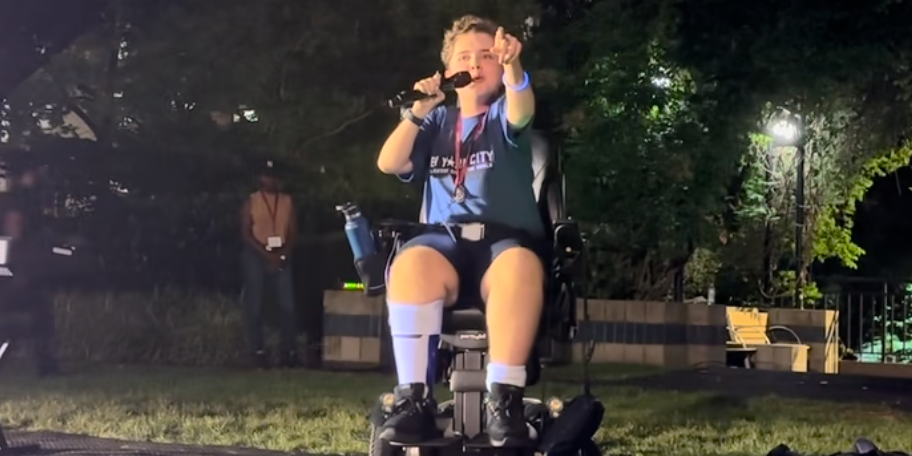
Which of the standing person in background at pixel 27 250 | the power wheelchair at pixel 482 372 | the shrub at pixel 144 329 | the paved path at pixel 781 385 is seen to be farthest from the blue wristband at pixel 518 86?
the standing person in background at pixel 27 250

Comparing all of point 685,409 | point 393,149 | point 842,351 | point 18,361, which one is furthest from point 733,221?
point 18,361

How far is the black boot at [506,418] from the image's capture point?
2.49m

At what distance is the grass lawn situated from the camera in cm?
346

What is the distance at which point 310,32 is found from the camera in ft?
12.7

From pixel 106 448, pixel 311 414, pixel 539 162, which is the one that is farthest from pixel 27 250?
pixel 539 162

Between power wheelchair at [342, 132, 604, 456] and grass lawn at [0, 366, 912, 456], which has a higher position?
power wheelchair at [342, 132, 604, 456]

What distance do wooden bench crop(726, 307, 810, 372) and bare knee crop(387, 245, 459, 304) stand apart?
3.91 meters

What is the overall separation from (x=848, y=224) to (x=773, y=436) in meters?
4.21

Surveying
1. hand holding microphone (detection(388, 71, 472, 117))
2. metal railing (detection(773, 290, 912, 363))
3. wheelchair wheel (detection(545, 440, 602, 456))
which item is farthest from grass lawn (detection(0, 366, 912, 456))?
metal railing (detection(773, 290, 912, 363))

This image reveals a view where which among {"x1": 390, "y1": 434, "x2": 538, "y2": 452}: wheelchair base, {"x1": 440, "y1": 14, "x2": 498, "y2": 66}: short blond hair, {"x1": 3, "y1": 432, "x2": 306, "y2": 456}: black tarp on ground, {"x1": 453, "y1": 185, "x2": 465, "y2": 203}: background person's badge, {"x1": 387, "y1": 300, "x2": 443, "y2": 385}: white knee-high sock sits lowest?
{"x1": 3, "y1": 432, "x2": 306, "y2": 456}: black tarp on ground

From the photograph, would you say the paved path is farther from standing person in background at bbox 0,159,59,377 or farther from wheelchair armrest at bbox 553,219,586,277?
standing person in background at bbox 0,159,59,377

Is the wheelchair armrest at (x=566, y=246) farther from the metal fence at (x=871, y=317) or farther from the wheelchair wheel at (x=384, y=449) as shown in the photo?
the metal fence at (x=871, y=317)

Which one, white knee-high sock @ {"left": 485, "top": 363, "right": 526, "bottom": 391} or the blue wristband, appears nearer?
white knee-high sock @ {"left": 485, "top": 363, "right": 526, "bottom": 391}

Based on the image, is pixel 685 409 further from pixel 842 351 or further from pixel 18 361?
pixel 842 351
